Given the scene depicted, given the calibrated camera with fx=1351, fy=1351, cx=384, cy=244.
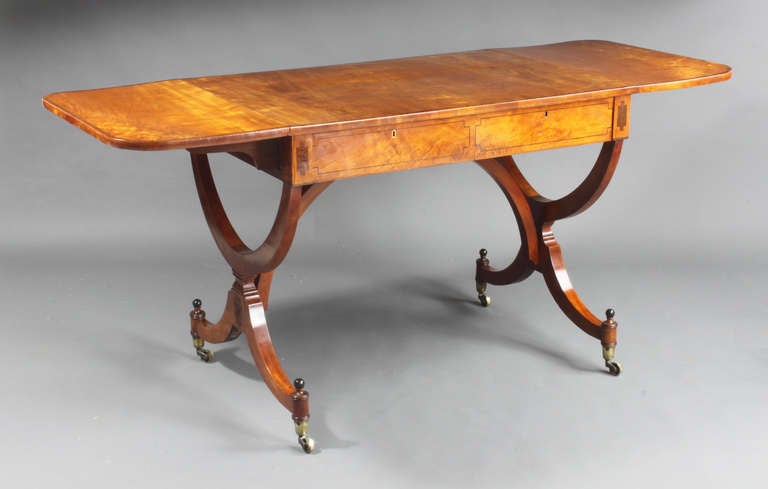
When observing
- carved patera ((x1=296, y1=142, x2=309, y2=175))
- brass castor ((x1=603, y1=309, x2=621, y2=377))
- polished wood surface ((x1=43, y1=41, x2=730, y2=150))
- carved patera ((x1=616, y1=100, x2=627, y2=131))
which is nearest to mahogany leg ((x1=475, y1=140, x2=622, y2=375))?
brass castor ((x1=603, y1=309, x2=621, y2=377))

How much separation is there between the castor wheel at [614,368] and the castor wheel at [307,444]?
1024mm

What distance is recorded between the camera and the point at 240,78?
3.98 m

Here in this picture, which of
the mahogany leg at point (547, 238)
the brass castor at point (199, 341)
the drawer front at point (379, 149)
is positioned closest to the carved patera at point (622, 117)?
the mahogany leg at point (547, 238)

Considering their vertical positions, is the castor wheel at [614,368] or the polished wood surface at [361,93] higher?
the polished wood surface at [361,93]

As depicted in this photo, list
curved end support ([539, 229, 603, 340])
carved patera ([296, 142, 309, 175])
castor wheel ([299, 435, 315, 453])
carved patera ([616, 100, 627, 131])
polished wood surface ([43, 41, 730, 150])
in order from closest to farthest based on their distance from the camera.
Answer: polished wood surface ([43, 41, 730, 150])
carved patera ([296, 142, 309, 175])
castor wheel ([299, 435, 315, 453])
carved patera ([616, 100, 627, 131])
curved end support ([539, 229, 603, 340])

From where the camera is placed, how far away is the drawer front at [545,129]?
3.75 metres

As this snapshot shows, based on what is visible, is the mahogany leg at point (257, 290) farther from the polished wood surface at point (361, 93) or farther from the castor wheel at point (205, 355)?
the polished wood surface at point (361, 93)

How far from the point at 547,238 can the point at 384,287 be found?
70 centimetres

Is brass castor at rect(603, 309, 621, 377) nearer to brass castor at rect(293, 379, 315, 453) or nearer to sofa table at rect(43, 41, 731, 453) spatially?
sofa table at rect(43, 41, 731, 453)

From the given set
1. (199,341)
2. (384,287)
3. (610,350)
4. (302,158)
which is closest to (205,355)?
(199,341)

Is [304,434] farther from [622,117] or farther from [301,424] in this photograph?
[622,117]

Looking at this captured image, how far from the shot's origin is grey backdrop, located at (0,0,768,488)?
3699mm

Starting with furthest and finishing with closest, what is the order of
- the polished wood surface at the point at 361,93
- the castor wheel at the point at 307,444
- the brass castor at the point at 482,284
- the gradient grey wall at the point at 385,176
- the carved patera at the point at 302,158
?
the gradient grey wall at the point at 385,176
the brass castor at the point at 482,284
the castor wheel at the point at 307,444
the carved patera at the point at 302,158
the polished wood surface at the point at 361,93

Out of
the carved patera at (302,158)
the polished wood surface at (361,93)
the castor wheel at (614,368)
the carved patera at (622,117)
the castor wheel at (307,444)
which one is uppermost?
the polished wood surface at (361,93)
